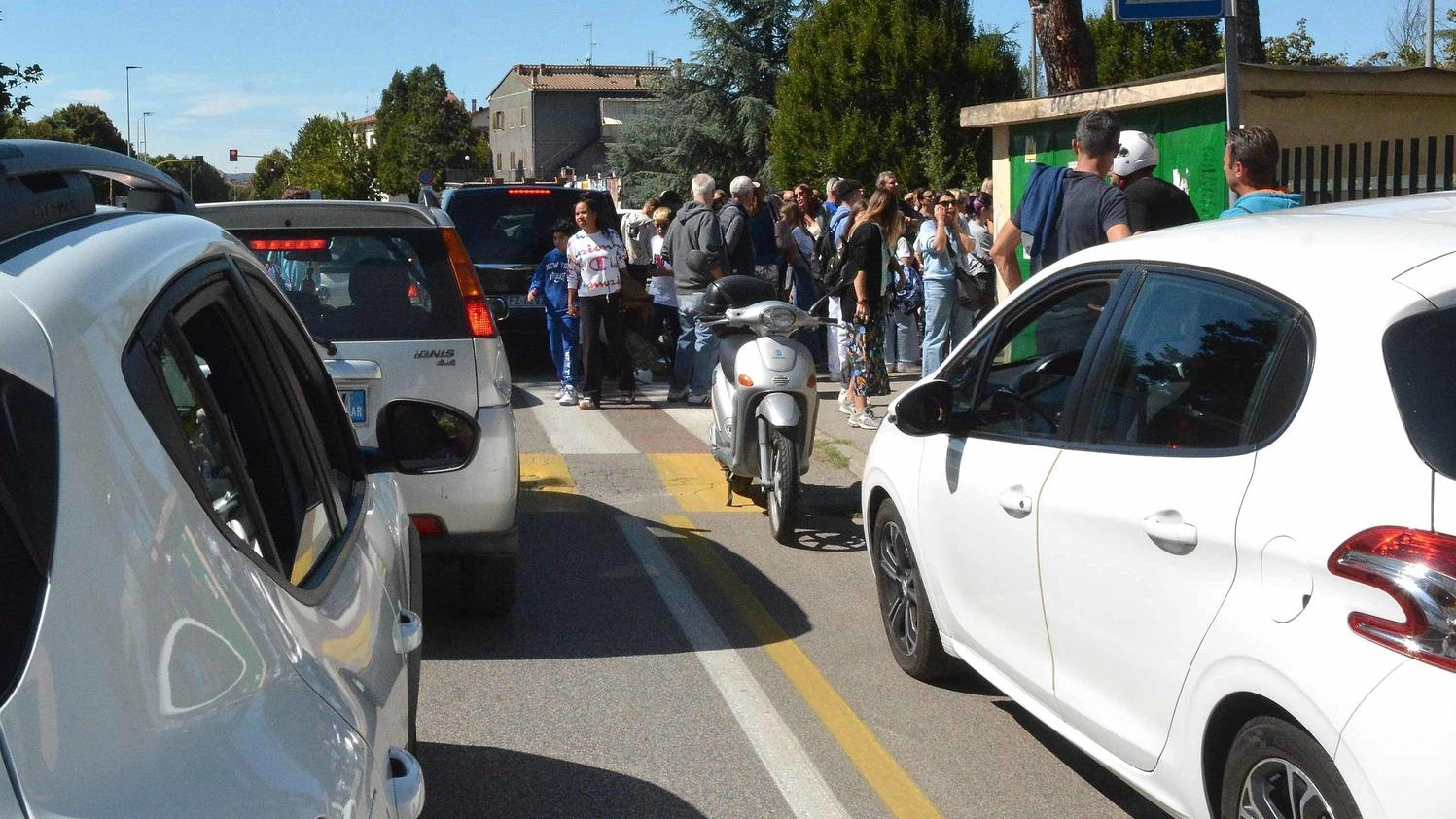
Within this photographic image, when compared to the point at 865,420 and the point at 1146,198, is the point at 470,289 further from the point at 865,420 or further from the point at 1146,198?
the point at 865,420

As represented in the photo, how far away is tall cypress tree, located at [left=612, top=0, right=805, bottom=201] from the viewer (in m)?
50.6

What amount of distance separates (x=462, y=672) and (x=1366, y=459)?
12.3 feet

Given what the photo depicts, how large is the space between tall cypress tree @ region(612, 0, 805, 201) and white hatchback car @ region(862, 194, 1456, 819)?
45094 mm

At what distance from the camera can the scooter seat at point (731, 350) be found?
28.1 feet

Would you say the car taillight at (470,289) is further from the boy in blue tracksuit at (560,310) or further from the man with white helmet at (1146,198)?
the boy in blue tracksuit at (560,310)

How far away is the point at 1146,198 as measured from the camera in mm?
6922

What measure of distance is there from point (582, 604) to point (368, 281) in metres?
1.75

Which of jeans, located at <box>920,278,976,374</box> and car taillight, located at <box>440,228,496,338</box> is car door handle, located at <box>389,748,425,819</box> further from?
jeans, located at <box>920,278,976,374</box>

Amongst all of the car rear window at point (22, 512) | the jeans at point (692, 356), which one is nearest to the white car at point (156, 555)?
the car rear window at point (22, 512)

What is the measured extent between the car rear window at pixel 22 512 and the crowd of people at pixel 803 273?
6.30m

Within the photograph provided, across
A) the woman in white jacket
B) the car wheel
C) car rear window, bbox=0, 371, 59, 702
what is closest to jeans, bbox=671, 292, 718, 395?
the woman in white jacket

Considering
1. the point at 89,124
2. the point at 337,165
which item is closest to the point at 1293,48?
the point at 89,124

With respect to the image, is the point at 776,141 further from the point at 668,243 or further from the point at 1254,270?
the point at 1254,270

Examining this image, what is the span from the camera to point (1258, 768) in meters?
3.14
